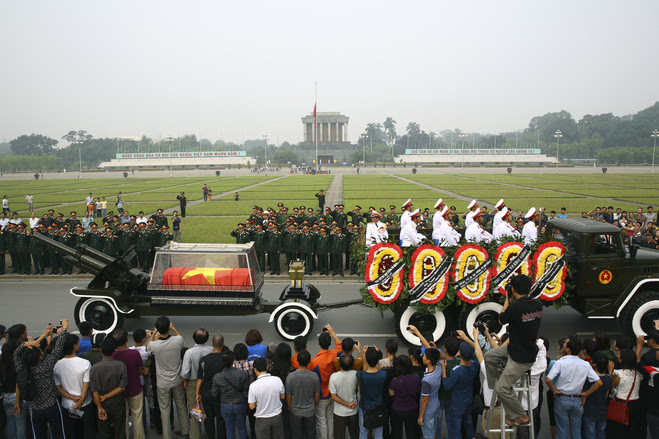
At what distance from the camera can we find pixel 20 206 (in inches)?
1302

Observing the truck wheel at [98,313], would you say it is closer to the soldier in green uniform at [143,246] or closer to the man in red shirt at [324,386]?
the man in red shirt at [324,386]

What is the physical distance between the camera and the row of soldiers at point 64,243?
14070mm

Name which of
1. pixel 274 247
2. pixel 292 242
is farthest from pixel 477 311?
pixel 274 247

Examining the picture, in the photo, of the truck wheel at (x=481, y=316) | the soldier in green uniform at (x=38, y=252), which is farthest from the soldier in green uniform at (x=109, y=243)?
the truck wheel at (x=481, y=316)

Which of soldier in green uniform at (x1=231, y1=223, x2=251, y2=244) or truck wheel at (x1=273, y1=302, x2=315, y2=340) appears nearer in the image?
truck wheel at (x1=273, y1=302, x2=315, y2=340)

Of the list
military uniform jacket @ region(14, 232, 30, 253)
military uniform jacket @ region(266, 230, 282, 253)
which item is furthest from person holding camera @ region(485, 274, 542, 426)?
military uniform jacket @ region(14, 232, 30, 253)

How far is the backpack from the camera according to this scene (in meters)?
4.90

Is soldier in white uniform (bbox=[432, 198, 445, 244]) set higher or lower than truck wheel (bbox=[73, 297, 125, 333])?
higher

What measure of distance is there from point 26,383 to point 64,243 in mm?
10840

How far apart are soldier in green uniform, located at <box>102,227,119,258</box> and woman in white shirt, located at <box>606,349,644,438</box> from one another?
45.0 ft

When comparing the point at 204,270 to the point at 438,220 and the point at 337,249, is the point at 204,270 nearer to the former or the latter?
the point at 337,249

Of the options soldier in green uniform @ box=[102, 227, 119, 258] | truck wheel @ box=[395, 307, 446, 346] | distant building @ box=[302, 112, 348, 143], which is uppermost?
distant building @ box=[302, 112, 348, 143]

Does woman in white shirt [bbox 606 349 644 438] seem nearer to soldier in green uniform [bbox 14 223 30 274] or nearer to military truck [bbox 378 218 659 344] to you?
military truck [bbox 378 218 659 344]

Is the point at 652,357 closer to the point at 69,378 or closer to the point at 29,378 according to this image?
the point at 69,378
